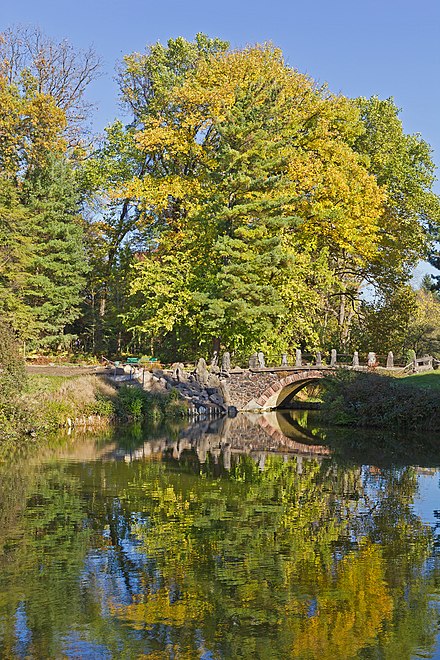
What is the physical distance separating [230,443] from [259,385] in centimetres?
1301

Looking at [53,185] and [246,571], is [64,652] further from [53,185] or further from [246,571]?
[53,185]

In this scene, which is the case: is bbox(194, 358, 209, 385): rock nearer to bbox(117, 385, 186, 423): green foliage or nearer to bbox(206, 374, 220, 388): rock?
bbox(206, 374, 220, 388): rock

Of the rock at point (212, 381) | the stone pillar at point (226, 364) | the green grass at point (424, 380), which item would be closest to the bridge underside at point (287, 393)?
the stone pillar at point (226, 364)

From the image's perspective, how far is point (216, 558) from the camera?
11.6m

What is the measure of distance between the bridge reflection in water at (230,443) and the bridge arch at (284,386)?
10.5ft

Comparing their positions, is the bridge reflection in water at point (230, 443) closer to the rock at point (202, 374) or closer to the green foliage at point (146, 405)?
the green foliage at point (146, 405)

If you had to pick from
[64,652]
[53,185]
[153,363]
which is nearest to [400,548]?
[64,652]

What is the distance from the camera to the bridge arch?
37812 millimetres

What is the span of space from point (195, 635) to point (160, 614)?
2.37 feet

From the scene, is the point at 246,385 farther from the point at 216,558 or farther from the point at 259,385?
the point at 216,558

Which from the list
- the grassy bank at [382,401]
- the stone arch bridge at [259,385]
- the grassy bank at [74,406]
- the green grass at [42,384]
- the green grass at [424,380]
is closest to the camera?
the grassy bank at [74,406]

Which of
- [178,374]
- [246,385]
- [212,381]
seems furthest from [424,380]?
[178,374]

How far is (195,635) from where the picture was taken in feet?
27.7

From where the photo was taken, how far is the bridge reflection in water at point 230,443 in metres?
22.8
